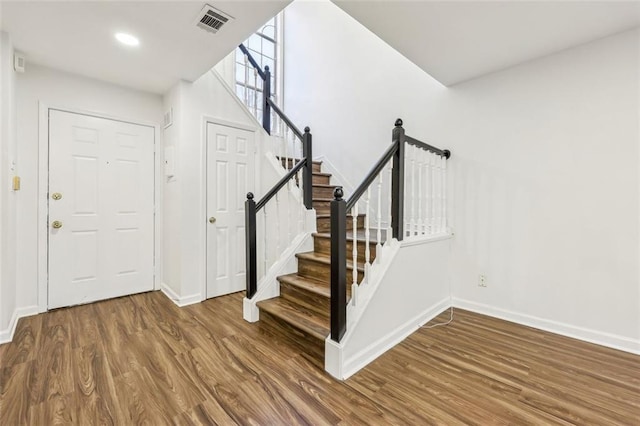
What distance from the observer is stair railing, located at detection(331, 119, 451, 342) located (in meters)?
1.76

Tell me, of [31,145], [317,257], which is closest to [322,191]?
[317,257]

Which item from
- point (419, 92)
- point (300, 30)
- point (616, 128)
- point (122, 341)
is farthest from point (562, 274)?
point (300, 30)

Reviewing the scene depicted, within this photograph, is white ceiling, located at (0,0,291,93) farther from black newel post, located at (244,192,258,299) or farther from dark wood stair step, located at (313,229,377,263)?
dark wood stair step, located at (313,229,377,263)

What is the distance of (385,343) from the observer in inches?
81.7

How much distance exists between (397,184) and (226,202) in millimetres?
2077

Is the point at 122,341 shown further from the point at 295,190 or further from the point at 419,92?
the point at 419,92

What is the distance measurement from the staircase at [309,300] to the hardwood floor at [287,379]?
0.11 m

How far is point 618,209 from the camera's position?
6.90ft

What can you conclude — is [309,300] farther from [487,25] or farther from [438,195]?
[487,25]

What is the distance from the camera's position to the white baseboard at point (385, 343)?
1782 millimetres

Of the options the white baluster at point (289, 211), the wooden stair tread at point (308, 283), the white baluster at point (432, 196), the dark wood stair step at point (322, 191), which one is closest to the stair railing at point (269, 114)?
the dark wood stair step at point (322, 191)

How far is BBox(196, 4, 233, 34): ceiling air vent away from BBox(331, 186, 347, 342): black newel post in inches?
59.5

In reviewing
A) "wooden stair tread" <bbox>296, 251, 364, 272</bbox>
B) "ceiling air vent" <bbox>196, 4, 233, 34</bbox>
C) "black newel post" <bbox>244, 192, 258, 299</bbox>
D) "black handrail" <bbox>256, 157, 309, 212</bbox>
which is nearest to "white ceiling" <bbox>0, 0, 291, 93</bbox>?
"ceiling air vent" <bbox>196, 4, 233, 34</bbox>

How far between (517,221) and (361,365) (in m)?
1.93
